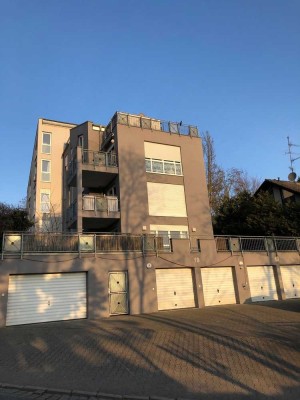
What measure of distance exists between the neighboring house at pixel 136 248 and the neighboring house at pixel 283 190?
862 centimetres

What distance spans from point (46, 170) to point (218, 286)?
20.9 metres

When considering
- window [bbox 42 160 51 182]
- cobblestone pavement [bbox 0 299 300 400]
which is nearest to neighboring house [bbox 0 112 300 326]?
cobblestone pavement [bbox 0 299 300 400]

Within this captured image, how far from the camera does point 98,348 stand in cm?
Answer: 1024

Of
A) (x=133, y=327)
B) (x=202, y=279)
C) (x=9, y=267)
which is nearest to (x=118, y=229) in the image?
(x=202, y=279)

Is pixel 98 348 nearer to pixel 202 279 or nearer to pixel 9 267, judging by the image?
pixel 9 267

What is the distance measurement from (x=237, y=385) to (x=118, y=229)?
1612 cm

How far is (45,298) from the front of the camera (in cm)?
1641

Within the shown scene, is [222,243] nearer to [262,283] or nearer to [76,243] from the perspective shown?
[262,283]

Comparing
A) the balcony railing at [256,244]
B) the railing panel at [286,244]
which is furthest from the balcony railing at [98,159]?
the railing panel at [286,244]

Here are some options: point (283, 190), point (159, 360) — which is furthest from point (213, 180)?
point (159, 360)

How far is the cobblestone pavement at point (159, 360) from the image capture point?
6.98 m

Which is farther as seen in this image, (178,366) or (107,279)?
(107,279)

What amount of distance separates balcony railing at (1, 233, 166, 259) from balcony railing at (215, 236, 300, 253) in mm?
4085

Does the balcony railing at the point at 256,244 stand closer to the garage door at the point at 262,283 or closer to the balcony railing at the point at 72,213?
the garage door at the point at 262,283
